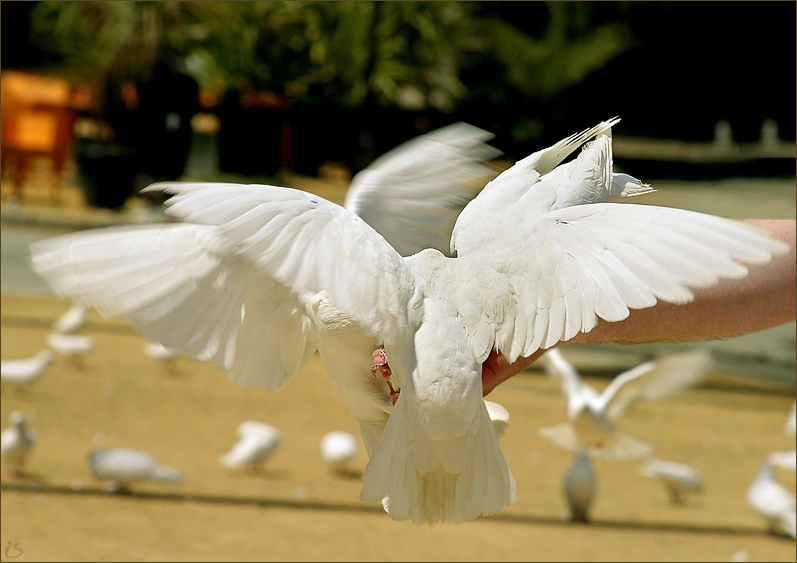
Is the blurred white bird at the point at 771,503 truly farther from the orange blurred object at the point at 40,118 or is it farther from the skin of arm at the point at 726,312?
the orange blurred object at the point at 40,118

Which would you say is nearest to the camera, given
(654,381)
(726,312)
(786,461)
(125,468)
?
(726,312)

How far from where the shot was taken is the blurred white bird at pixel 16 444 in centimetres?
560

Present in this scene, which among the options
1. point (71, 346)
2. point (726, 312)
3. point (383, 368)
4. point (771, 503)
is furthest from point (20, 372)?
point (726, 312)

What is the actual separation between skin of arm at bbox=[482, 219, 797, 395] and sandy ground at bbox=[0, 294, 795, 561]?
8.42ft

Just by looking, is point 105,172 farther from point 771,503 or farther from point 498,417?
point 498,417

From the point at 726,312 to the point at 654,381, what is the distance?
3031mm

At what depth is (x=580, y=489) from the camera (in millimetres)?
5684

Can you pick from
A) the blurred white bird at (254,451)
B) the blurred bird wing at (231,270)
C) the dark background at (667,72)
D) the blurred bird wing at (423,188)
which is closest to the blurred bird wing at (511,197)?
the blurred bird wing at (231,270)

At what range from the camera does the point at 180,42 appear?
1766cm

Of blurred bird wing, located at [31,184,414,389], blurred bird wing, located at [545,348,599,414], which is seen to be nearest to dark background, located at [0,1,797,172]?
blurred bird wing, located at [545,348,599,414]

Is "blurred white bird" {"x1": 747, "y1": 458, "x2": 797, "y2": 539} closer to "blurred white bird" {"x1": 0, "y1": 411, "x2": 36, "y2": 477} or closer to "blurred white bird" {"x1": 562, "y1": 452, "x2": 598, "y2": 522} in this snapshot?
"blurred white bird" {"x1": 562, "y1": 452, "x2": 598, "y2": 522}

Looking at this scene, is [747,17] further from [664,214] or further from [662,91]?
[664,214]

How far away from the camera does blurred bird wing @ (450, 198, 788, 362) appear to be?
2102 mm

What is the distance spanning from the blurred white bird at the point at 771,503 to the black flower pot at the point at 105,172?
13348 mm
